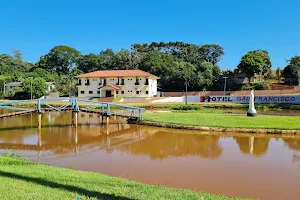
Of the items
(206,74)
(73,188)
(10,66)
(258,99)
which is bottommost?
(73,188)

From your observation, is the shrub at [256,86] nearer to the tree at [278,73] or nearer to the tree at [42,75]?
the tree at [278,73]

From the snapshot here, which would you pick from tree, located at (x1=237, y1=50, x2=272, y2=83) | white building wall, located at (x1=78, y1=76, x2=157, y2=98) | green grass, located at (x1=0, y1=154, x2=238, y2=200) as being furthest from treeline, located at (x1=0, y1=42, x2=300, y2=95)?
green grass, located at (x1=0, y1=154, x2=238, y2=200)

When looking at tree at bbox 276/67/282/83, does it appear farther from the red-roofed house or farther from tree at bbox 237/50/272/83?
the red-roofed house

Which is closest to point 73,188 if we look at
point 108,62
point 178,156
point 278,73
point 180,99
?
point 178,156

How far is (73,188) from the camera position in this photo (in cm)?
770

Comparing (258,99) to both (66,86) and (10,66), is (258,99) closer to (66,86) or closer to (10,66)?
(66,86)

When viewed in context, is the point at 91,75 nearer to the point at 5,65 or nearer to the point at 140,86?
the point at 140,86

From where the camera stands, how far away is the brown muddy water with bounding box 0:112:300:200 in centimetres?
1048

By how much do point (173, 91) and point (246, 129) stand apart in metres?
44.4

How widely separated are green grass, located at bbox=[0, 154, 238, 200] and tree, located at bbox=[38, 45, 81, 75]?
86.7 meters

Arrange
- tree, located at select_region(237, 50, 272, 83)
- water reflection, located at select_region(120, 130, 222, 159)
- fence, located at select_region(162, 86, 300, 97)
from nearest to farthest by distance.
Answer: water reflection, located at select_region(120, 130, 222, 159) < fence, located at select_region(162, 86, 300, 97) < tree, located at select_region(237, 50, 272, 83)

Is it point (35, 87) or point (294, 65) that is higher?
point (294, 65)

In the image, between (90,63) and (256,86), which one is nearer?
(256,86)

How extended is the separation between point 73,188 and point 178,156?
8.06m
